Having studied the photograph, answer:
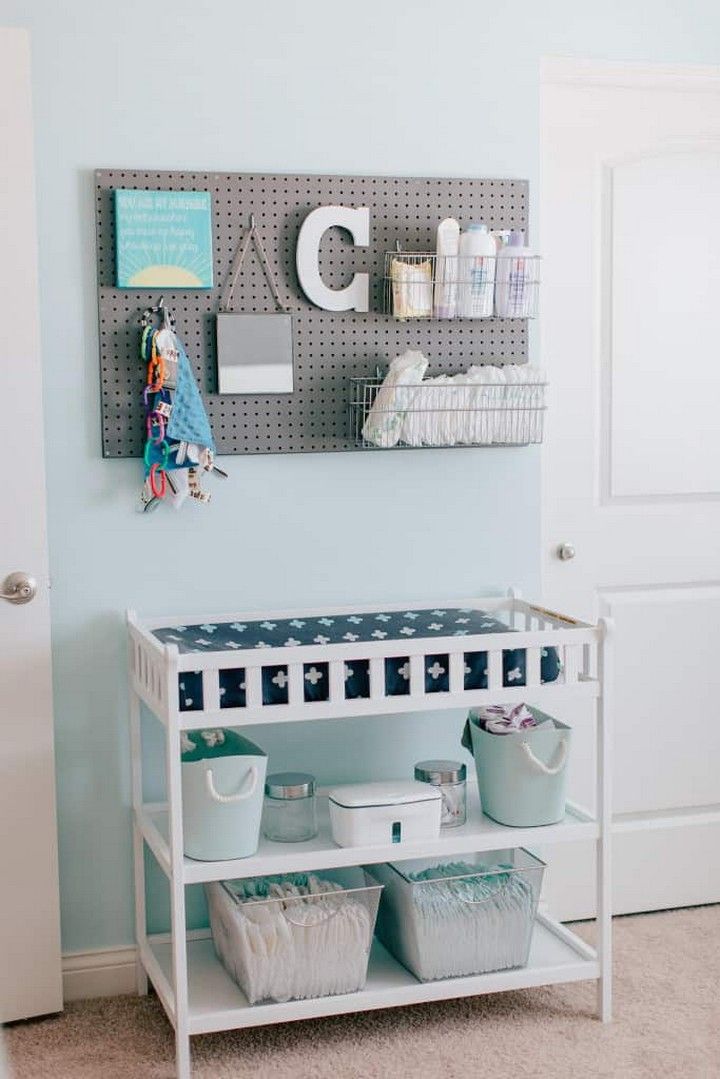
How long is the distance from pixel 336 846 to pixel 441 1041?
44 centimetres

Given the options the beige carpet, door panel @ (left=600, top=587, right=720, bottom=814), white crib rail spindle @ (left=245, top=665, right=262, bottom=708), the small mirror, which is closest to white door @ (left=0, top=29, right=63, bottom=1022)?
the beige carpet

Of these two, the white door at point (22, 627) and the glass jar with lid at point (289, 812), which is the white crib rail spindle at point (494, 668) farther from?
the white door at point (22, 627)

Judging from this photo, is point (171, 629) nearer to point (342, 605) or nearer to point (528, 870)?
point (342, 605)

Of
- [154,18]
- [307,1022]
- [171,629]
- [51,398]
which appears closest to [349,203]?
[154,18]

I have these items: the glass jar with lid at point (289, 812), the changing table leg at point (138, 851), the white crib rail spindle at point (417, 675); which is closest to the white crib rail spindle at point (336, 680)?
the white crib rail spindle at point (417, 675)

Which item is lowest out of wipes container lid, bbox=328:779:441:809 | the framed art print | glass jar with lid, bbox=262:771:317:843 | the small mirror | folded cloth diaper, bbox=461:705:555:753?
glass jar with lid, bbox=262:771:317:843

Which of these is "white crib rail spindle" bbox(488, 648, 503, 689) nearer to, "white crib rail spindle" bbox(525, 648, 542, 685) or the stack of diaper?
"white crib rail spindle" bbox(525, 648, 542, 685)

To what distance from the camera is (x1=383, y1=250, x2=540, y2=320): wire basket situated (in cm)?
269

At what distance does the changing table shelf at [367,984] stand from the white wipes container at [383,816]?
0.30 meters

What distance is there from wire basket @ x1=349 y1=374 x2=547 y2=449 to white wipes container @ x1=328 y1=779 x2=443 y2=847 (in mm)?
715

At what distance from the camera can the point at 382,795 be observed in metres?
2.47

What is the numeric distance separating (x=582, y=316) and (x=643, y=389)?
0.75 feet

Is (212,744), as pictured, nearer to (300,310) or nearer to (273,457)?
(273,457)

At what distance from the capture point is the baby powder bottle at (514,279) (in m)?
2.71
